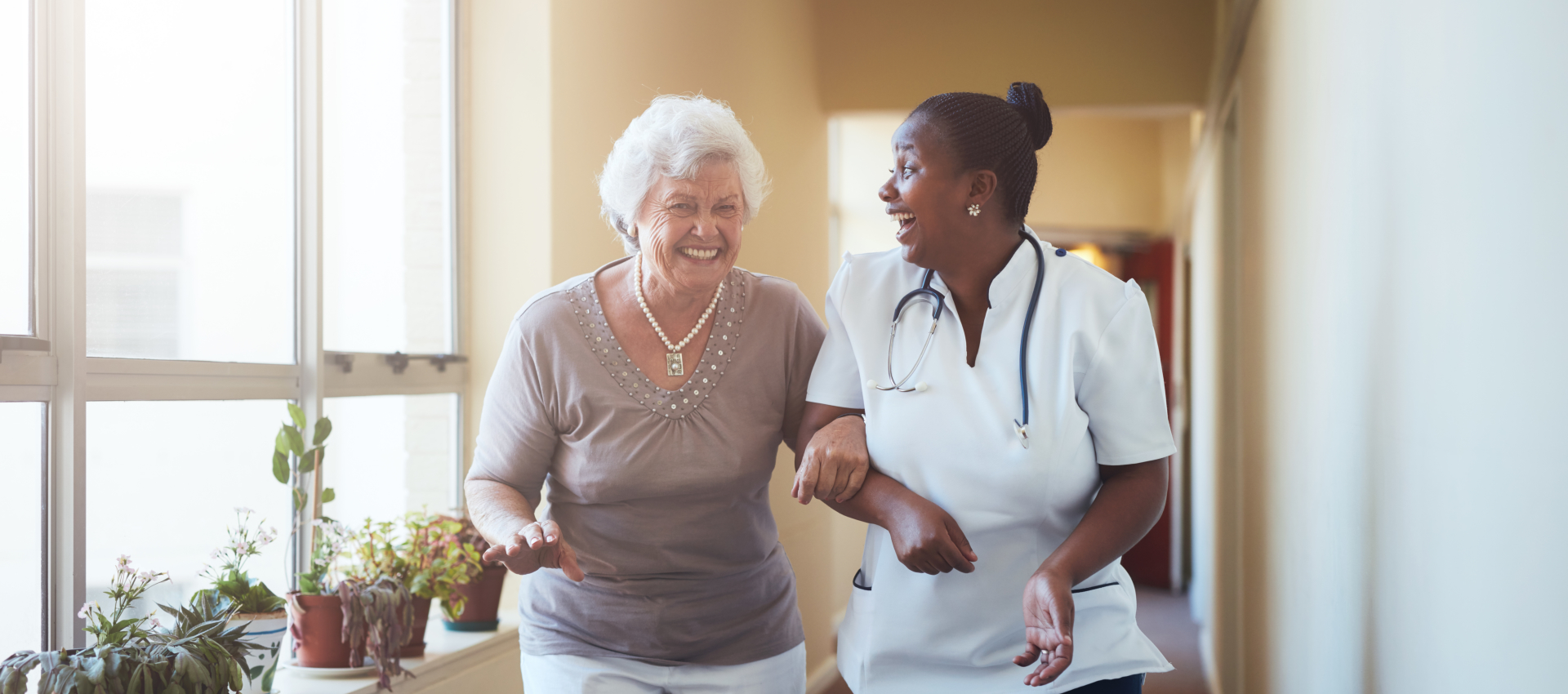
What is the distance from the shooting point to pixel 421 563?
91.1 inches

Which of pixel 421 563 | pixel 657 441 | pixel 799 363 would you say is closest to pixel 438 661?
pixel 421 563

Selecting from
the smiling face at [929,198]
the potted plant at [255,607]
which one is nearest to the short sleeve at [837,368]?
the smiling face at [929,198]

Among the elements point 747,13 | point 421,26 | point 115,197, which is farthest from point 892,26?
point 115,197

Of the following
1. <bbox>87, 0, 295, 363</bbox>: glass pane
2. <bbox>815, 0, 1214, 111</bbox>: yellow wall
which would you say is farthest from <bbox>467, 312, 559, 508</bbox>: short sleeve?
<bbox>815, 0, 1214, 111</bbox>: yellow wall

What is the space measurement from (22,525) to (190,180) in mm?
685

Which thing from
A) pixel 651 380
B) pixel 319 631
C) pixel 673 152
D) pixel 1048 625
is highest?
pixel 673 152

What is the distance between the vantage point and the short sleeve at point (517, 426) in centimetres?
173

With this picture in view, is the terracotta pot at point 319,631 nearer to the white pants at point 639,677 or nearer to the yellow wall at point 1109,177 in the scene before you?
the white pants at point 639,677

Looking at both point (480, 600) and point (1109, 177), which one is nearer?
point (480, 600)

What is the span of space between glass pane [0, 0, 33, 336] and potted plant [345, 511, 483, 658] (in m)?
0.76

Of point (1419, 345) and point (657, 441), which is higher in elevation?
point (1419, 345)

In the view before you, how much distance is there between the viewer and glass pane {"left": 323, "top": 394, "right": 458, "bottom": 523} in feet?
8.29

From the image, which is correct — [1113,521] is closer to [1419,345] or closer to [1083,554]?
[1083,554]

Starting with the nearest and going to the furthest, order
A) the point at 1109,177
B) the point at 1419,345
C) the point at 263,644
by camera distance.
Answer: the point at 1419,345
the point at 263,644
the point at 1109,177
